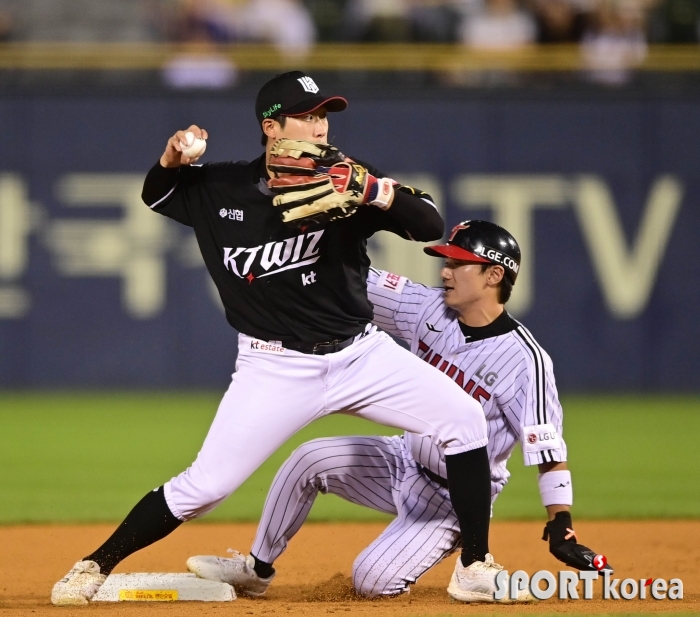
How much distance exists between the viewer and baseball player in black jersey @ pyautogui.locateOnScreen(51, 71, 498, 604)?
4184 mm

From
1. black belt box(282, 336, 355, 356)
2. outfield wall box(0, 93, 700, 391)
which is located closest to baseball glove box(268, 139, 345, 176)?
black belt box(282, 336, 355, 356)

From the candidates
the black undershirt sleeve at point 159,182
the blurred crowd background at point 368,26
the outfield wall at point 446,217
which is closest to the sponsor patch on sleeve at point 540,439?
the black undershirt sleeve at point 159,182

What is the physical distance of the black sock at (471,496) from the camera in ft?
14.2

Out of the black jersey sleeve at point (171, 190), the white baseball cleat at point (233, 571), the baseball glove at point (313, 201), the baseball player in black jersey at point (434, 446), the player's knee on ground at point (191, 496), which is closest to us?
the baseball glove at point (313, 201)

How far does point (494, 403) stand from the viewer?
4.64 meters

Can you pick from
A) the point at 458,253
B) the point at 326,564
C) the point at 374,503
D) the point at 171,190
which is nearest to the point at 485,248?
the point at 458,253

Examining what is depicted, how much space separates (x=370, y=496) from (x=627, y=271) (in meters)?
7.71

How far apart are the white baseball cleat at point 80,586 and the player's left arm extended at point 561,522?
5.38 feet

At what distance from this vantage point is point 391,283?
4.92 m

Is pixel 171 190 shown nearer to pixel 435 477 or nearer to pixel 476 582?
pixel 435 477

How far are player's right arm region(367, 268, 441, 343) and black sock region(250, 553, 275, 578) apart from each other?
1.06 meters

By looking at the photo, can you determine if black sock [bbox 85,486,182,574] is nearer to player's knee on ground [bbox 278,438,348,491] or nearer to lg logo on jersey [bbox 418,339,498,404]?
player's knee on ground [bbox 278,438,348,491]

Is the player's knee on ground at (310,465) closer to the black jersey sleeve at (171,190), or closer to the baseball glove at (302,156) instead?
the black jersey sleeve at (171,190)

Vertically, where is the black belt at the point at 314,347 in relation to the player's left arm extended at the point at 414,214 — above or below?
below
